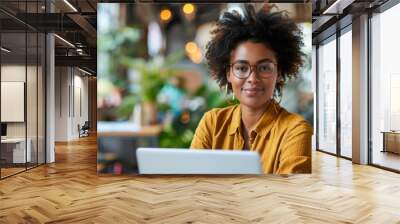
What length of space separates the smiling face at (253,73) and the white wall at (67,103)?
11.6m

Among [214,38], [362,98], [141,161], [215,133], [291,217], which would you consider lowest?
[291,217]

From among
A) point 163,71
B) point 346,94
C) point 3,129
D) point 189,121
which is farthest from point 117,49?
point 346,94

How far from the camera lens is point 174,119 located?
536cm

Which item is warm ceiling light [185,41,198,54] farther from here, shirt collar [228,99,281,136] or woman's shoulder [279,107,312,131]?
woman's shoulder [279,107,312,131]

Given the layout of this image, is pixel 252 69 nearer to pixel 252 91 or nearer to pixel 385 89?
pixel 252 91

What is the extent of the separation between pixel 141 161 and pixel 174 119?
708 millimetres

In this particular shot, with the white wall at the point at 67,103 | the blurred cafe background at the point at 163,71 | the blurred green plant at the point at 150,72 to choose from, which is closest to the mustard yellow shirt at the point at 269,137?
the blurred cafe background at the point at 163,71

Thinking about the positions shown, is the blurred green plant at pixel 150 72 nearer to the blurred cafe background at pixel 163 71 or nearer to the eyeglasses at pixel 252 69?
the blurred cafe background at pixel 163 71

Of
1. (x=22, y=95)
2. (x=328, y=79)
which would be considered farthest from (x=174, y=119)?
(x=328, y=79)

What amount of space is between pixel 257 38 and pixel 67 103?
38.9 feet

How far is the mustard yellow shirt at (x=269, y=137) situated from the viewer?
5.32 m

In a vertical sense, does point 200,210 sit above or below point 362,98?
below

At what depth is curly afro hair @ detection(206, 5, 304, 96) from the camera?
532cm

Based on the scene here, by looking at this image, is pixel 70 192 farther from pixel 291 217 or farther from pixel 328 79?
pixel 328 79
